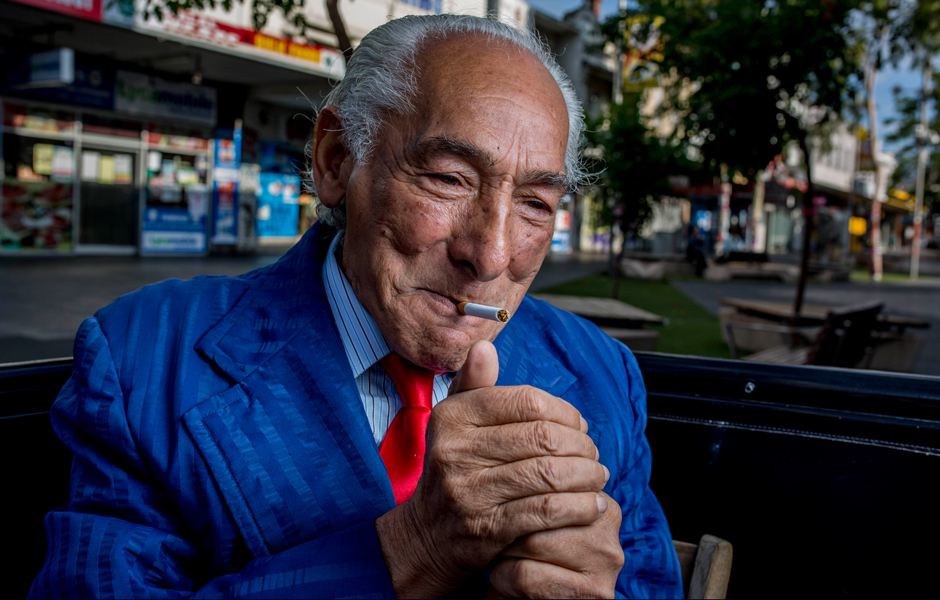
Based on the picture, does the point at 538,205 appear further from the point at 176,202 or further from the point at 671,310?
the point at 176,202

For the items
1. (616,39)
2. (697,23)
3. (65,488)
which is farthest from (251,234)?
(65,488)

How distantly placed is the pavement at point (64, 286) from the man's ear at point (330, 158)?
3.72 meters

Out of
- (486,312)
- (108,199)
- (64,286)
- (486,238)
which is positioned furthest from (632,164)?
(486,312)

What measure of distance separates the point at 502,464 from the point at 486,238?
476mm

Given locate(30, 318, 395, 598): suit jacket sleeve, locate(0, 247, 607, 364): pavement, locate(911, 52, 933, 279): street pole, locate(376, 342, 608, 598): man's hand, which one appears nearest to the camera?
locate(376, 342, 608, 598): man's hand

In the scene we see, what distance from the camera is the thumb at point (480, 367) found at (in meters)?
0.86

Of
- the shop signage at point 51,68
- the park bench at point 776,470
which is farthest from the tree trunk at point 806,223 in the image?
the shop signage at point 51,68

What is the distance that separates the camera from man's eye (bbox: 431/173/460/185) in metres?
1.25

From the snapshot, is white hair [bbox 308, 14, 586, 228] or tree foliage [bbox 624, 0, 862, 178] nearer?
white hair [bbox 308, 14, 586, 228]

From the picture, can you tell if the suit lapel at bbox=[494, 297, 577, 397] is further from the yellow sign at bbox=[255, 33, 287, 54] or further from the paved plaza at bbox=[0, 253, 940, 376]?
the yellow sign at bbox=[255, 33, 287, 54]

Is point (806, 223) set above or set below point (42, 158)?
below

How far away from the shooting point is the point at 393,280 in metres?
1.24

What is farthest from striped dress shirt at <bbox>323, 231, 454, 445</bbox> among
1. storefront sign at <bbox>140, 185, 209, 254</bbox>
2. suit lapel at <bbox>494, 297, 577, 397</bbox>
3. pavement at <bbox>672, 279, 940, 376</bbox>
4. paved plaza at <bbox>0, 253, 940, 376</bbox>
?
storefront sign at <bbox>140, 185, 209, 254</bbox>

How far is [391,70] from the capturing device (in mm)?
1322
